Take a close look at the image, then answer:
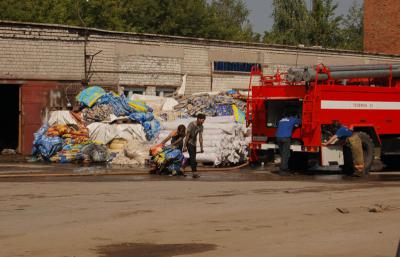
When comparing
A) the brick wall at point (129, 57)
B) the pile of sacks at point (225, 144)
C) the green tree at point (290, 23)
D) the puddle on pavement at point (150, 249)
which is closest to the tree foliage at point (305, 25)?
the green tree at point (290, 23)

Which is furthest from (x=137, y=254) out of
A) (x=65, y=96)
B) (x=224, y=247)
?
(x=65, y=96)

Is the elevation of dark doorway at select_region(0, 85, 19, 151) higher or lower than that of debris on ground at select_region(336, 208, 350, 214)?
higher

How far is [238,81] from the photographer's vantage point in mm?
38156

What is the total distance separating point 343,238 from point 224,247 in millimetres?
1835

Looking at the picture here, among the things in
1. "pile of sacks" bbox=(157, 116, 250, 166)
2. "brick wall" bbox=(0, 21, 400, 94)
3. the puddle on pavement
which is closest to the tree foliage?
"brick wall" bbox=(0, 21, 400, 94)

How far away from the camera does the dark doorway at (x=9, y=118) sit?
114 ft

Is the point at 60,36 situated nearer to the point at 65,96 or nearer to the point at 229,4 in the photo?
the point at 65,96

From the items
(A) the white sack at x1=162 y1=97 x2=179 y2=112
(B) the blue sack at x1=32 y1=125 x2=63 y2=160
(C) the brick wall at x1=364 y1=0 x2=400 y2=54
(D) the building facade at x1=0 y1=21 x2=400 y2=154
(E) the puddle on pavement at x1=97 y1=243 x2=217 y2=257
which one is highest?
(C) the brick wall at x1=364 y1=0 x2=400 y2=54

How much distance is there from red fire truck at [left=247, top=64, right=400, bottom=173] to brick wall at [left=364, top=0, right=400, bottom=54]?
32.2 meters

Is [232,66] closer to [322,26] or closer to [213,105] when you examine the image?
[213,105]

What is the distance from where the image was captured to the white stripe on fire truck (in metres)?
21.7

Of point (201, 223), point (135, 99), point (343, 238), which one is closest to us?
point (343, 238)

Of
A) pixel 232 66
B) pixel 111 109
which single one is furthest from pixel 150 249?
pixel 232 66

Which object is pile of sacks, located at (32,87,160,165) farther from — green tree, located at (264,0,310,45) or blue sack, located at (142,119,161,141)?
green tree, located at (264,0,310,45)
